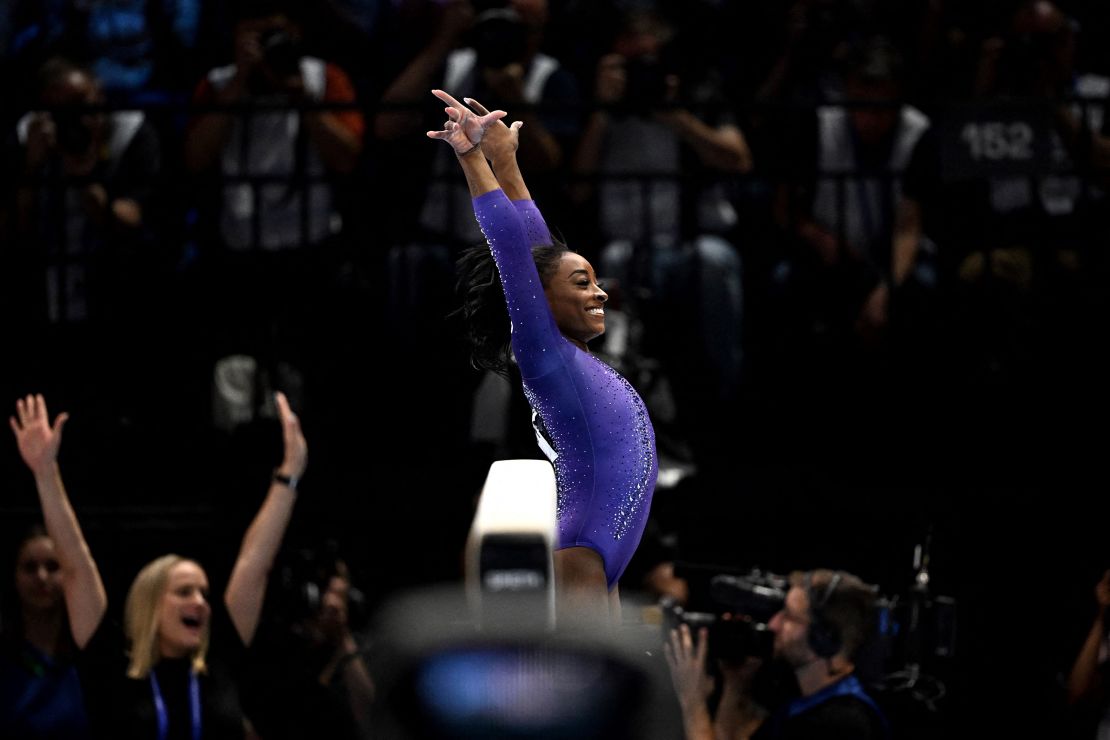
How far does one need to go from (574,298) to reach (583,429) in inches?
11.4

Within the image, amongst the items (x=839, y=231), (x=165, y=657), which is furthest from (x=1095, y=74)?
(x=165, y=657)

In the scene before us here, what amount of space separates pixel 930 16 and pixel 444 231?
7.26ft

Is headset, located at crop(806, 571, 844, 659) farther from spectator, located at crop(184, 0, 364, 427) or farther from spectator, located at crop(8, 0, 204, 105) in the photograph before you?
spectator, located at crop(8, 0, 204, 105)

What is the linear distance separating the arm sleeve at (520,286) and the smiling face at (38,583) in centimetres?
220

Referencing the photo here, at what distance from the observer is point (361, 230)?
583 cm

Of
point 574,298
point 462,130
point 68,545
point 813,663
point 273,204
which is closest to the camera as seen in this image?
point 462,130

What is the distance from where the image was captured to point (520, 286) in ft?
10.1

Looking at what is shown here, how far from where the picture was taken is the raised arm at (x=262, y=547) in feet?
15.0

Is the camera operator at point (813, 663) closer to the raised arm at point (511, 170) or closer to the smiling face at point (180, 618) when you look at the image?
the smiling face at point (180, 618)

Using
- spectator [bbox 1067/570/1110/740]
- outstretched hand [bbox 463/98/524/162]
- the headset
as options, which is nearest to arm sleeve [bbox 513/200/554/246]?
outstretched hand [bbox 463/98/524/162]

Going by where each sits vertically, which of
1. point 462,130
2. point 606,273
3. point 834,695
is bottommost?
point 834,695

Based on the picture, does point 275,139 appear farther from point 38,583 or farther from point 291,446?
point 38,583

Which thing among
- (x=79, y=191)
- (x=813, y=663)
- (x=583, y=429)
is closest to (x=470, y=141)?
(x=583, y=429)

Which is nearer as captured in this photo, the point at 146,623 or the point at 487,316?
the point at 487,316
